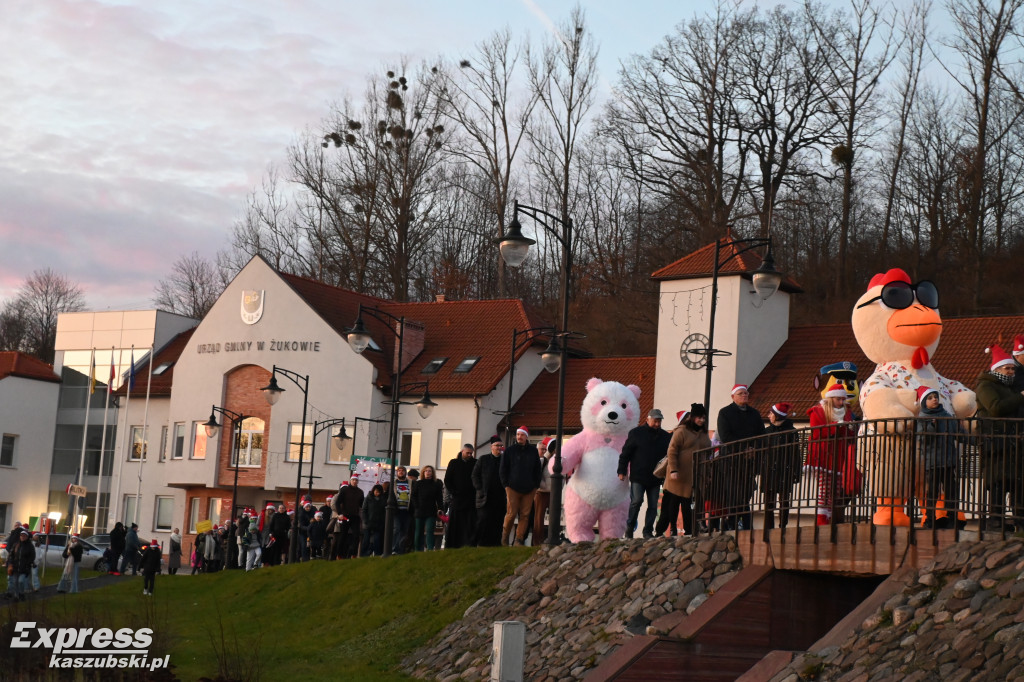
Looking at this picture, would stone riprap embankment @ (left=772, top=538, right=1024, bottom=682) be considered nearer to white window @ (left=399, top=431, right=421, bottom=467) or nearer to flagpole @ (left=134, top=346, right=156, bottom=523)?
white window @ (left=399, top=431, right=421, bottom=467)

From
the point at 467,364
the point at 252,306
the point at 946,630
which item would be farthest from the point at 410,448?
the point at 946,630

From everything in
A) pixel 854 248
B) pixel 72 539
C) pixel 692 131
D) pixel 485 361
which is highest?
pixel 692 131

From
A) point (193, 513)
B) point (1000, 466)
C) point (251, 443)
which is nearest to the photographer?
point (1000, 466)

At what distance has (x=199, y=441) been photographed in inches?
1967

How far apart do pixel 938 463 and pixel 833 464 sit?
3.80 feet

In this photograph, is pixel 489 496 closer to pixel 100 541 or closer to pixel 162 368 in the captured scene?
pixel 100 541

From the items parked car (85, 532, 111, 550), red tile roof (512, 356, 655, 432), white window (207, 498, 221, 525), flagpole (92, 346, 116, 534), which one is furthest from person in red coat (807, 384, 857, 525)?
flagpole (92, 346, 116, 534)

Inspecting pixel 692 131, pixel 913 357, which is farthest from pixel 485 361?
pixel 913 357

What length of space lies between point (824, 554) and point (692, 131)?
1447 inches

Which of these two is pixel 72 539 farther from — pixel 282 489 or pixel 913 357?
pixel 913 357

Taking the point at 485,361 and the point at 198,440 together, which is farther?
the point at 198,440

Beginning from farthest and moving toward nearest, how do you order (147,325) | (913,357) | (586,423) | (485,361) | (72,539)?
(147,325) → (485,361) → (72,539) → (586,423) → (913,357)

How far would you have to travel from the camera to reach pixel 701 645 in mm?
14039

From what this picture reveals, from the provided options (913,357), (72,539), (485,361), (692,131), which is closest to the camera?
(913,357)
